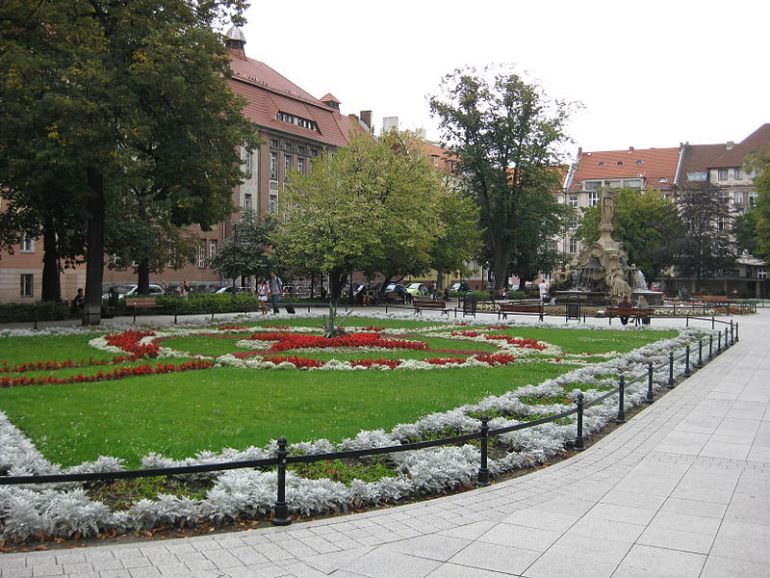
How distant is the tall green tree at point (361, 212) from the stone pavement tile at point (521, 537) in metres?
32.5

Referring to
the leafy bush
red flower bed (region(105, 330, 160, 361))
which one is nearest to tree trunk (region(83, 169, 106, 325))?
the leafy bush

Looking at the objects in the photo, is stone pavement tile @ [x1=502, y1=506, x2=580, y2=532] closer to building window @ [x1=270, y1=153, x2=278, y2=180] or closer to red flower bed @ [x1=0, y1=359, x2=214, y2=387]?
red flower bed @ [x1=0, y1=359, x2=214, y2=387]

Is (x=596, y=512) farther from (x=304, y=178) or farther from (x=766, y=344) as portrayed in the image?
(x=304, y=178)

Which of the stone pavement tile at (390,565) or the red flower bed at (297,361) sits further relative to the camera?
the red flower bed at (297,361)

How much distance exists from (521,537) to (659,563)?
1.12m

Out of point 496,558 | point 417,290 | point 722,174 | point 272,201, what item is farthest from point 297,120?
point 496,558

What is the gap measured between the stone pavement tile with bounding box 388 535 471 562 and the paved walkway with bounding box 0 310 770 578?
0.7 inches

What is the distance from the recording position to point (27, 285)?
47094 mm

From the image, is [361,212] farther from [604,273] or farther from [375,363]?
[375,363]

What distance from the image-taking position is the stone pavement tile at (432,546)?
5.81 m

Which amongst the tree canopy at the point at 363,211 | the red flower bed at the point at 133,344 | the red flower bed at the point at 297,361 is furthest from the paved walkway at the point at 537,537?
the tree canopy at the point at 363,211

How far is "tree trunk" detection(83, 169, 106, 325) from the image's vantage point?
85.6 ft

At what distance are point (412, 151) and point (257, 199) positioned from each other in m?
20.9

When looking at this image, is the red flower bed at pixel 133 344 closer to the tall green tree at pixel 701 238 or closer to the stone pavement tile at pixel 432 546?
the stone pavement tile at pixel 432 546
